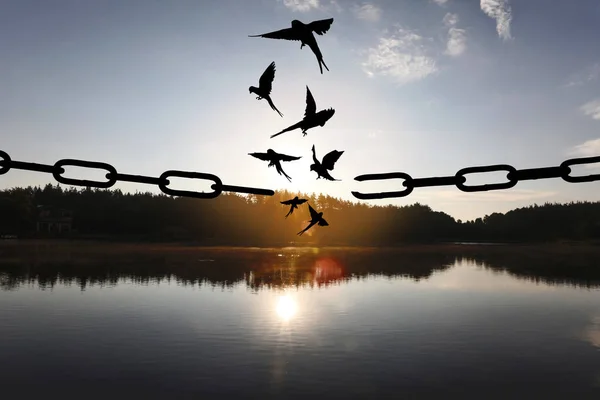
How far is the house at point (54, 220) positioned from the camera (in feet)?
475

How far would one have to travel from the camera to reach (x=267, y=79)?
2.61 metres

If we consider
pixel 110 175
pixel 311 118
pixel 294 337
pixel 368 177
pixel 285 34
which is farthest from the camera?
pixel 294 337

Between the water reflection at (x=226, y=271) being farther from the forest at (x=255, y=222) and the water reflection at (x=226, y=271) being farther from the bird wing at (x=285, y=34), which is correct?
the bird wing at (x=285, y=34)

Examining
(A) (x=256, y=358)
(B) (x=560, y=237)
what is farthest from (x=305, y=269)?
(B) (x=560, y=237)

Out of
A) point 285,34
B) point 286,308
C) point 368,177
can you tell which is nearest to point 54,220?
point 286,308

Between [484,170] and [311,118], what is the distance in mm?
1174

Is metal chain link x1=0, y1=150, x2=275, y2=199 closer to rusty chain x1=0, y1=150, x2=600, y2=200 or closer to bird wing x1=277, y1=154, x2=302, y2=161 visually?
rusty chain x1=0, y1=150, x2=600, y2=200

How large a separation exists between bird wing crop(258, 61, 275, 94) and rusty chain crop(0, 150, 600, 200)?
0.61 m

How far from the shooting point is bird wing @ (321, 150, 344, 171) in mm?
2609

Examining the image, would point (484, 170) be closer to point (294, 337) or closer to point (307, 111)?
point (307, 111)

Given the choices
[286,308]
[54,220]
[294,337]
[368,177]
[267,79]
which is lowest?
[294,337]

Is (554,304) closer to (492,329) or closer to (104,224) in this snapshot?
(492,329)

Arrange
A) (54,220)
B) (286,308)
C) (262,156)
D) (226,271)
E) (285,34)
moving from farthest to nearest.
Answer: (54,220) < (226,271) < (286,308) < (262,156) < (285,34)

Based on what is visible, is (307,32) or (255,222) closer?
(307,32)
